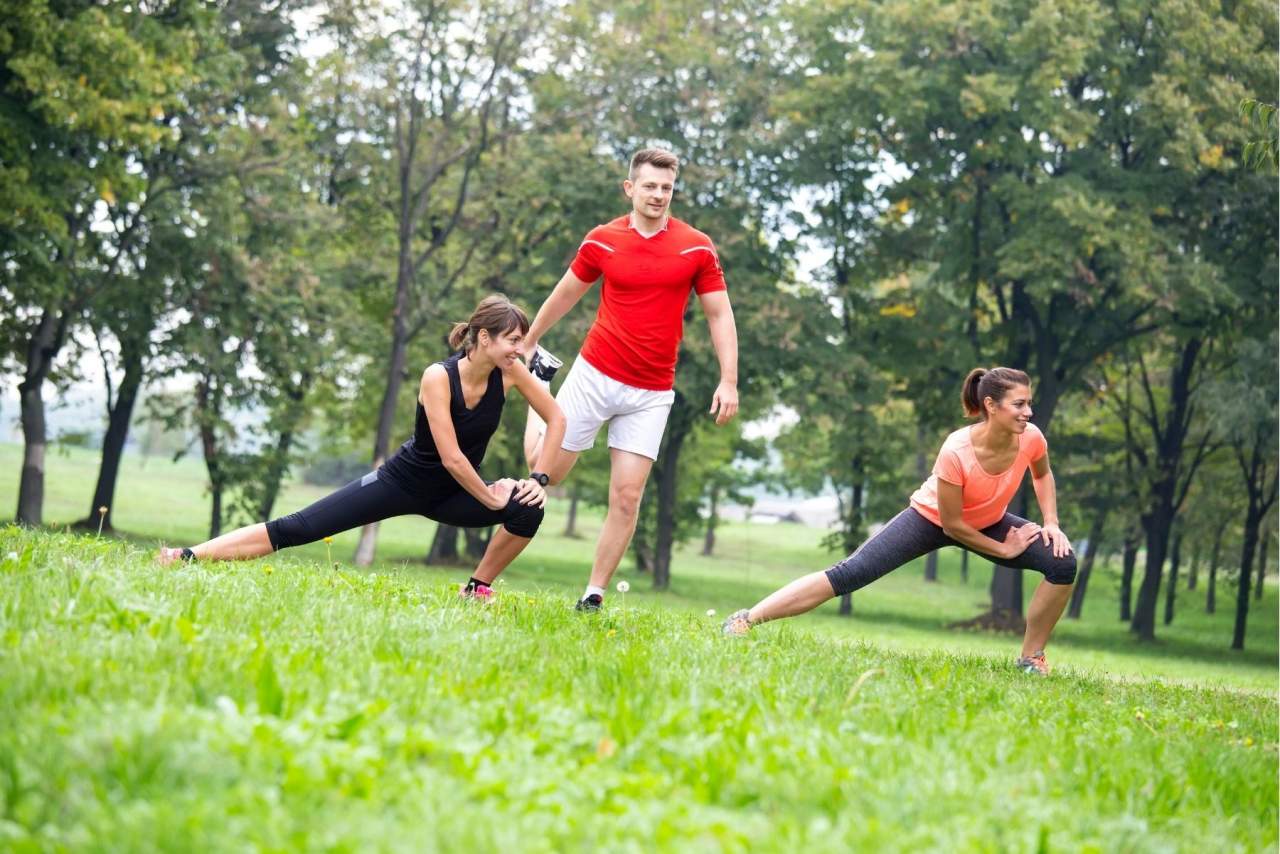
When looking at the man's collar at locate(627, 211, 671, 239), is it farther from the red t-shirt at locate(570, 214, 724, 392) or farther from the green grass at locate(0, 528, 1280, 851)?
the green grass at locate(0, 528, 1280, 851)

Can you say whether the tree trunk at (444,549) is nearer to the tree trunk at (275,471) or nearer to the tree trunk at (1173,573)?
the tree trunk at (275,471)

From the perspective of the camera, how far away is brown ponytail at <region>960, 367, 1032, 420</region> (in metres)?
7.76

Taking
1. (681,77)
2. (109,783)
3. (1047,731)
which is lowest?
(109,783)

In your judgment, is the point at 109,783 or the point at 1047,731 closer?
the point at 109,783

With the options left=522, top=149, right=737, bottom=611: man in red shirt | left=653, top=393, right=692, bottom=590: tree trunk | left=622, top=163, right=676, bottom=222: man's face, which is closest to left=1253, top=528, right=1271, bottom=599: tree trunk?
left=653, top=393, right=692, bottom=590: tree trunk

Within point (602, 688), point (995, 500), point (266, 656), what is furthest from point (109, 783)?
point (995, 500)

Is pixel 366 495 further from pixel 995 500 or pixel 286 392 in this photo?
pixel 286 392

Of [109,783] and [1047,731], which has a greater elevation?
[1047,731]

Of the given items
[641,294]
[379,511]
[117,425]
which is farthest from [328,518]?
[117,425]

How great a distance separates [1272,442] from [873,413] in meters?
8.36

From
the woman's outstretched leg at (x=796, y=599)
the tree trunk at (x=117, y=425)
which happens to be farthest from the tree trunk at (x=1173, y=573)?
the woman's outstretched leg at (x=796, y=599)

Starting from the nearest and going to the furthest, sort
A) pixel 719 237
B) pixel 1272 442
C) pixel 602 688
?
1. pixel 602 688
2. pixel 1272 442
3. pixel 719 237

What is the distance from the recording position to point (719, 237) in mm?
29875

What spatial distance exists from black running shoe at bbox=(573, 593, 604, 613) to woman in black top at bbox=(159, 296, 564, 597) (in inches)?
18.8
